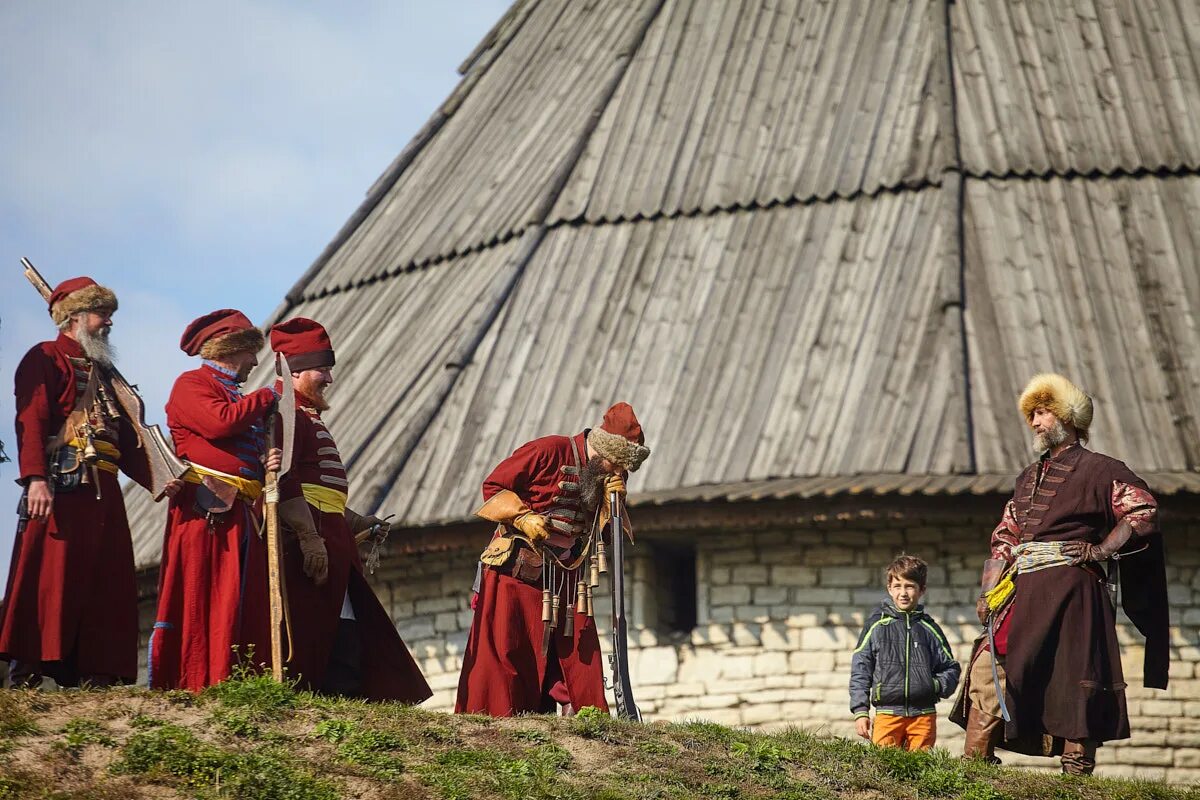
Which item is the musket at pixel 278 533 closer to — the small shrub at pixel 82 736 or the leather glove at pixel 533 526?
the small shrub at pixel 82 736

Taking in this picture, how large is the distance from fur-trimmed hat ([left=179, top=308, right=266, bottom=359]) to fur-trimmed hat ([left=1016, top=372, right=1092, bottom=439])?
3.08m

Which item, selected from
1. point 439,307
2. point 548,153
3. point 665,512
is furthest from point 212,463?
point 548,153

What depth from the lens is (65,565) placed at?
6.84 meters

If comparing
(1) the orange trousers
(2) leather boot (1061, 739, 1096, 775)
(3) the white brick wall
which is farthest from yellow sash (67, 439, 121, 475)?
(3) the white brick wall

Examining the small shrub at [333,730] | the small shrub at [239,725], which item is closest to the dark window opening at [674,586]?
the small shrub at [333,730]

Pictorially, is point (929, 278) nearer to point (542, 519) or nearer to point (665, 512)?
point (665, 512)

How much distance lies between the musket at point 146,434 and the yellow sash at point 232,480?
40mm

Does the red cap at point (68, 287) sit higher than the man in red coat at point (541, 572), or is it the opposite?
the red cap at point (68, 287)

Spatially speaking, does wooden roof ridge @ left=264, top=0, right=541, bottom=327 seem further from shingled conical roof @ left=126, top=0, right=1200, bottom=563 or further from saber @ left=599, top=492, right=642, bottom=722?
saber @ left=599, top=492, right=642, bottom=722

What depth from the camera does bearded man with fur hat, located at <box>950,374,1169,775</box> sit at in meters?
7.02

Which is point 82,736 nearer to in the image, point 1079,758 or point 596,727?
point 596,727

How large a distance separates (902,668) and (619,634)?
125cm

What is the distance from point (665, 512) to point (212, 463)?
4.21m

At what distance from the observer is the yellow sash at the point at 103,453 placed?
6.96m
